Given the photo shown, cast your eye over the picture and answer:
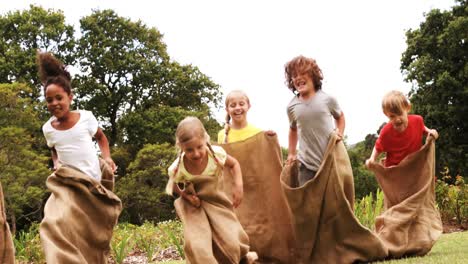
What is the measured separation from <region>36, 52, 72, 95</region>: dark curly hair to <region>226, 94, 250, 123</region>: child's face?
1516 millimetres

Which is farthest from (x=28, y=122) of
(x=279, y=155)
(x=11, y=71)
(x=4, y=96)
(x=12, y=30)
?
(x=279, y=155)

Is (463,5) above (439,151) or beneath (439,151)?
above

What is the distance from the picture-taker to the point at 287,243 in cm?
646

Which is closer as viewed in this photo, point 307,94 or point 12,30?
point 307,94

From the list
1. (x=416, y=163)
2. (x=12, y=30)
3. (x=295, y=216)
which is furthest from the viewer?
(x=12, y=30)

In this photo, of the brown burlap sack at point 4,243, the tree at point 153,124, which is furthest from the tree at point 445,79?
the brown burlap sack at point 4,243

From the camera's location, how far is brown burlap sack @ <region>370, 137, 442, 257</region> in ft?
21.8

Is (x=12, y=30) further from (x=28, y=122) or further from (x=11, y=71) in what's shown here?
(x=28, y=122)

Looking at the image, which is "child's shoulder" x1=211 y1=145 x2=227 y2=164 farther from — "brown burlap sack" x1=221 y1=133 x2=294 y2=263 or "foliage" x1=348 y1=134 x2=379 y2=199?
"foliage" x1=348 y1=134 x2=379 y2=199

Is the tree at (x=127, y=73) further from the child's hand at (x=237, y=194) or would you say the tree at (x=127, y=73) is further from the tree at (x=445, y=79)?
the child's hand at (x=237, y=194)

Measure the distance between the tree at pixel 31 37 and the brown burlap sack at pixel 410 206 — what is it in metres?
25.8

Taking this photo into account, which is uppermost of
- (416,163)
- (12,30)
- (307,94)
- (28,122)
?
(12,30)

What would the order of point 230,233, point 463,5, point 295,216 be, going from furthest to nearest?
point 463,5 < point 295,216 < point 230,233

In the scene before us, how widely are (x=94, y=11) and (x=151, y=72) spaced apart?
164 inches
